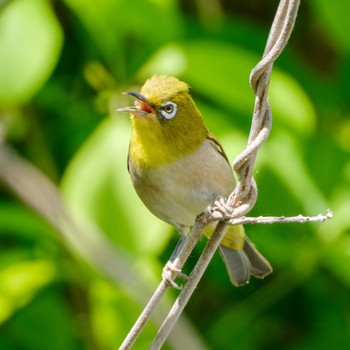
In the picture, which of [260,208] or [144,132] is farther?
[260,208]

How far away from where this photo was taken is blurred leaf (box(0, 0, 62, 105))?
2953 mm

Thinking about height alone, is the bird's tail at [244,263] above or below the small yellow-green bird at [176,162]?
below

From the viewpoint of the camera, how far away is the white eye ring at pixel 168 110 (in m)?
2.04

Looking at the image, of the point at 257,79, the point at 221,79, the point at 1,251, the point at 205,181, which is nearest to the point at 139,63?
the point at 221,79

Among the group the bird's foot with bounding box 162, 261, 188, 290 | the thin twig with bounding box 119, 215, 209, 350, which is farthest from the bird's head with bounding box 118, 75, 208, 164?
the thin twig with bounding box 119, 215, 209, 350

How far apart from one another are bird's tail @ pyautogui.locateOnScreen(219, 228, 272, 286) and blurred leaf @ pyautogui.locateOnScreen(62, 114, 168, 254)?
25 centimetres

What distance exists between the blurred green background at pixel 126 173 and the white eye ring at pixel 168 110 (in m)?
0.59

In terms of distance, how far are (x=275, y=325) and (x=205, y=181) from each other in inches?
73.2

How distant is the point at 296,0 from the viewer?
1.35 meters

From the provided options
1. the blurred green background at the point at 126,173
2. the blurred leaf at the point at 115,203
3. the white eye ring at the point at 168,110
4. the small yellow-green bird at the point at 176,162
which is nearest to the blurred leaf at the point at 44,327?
the blurred green background at the point at 126,173

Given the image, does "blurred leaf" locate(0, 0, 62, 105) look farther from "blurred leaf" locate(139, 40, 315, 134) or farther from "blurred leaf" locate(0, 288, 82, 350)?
"blurred leaf" locate(0, 288, 82, 350)

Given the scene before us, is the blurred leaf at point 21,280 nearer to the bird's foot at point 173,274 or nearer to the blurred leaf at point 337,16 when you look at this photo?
the blurred leaf at point 337,16

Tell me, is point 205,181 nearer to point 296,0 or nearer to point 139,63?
point 296,0

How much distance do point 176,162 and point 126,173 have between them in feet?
2.15
